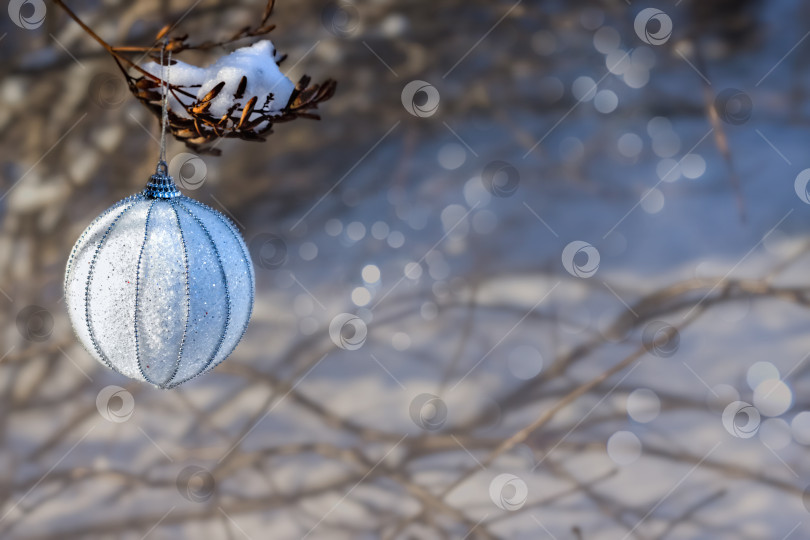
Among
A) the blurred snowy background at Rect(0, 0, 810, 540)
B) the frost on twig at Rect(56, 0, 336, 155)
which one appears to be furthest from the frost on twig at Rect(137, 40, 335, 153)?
the blurred snowy background at Rect(0, 0, 810, 540)

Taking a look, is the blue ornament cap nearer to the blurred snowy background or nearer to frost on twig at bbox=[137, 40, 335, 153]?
frost on twig at bbox=[137, 40, 335, 153]

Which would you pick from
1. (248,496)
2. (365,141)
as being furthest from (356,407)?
(365,141)

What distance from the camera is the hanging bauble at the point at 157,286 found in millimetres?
1043

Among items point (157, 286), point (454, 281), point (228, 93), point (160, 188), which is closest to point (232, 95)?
point (228, 93)

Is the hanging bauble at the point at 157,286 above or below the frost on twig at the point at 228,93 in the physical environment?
below

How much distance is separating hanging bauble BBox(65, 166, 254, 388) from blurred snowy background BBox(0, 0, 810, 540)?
3.16ft

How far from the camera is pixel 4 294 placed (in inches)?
83.2

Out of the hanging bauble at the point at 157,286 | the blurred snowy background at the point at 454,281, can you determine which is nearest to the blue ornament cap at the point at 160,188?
the hanging bauble at the point at 157,286

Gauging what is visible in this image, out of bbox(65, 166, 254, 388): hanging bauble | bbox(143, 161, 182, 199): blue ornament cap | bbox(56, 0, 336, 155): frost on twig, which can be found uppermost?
bbox(56, 0, 336, 155): frost on twig

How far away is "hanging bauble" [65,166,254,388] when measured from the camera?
104cm

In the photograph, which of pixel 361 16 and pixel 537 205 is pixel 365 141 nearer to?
pixel 361 16

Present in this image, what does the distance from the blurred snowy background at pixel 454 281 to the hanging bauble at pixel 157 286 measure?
96cm

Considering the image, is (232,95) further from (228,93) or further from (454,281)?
(454,281)

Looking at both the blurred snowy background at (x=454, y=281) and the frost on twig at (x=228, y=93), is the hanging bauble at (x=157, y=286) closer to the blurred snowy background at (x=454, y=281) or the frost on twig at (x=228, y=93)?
the frost on twig at (x=228, y=93)
